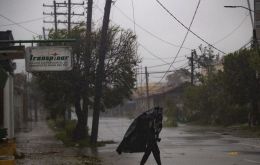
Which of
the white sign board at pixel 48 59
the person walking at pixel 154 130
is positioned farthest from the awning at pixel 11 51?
the person walking at pixel 154 130

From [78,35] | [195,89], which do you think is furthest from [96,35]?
[195,89]

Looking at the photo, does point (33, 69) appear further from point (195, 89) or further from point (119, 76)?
point (195, 89)

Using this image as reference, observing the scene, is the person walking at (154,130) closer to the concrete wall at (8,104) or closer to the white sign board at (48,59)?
the white sign board at (48,59)

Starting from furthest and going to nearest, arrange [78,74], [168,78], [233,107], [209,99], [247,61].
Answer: [168,78] → [209,99] → [233,107] → [247,61] → [78,74]

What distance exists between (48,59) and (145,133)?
5.67m

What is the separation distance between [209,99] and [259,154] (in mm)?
35336

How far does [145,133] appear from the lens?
51.5 ft

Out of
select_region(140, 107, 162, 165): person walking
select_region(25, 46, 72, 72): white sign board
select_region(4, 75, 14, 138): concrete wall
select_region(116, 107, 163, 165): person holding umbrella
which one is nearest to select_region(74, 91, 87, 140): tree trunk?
select_region(4, 75, 14, 138): concrete wall

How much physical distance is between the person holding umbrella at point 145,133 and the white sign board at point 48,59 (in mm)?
4902

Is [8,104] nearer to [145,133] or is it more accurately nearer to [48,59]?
[48,59]

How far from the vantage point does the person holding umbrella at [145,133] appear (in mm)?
15544

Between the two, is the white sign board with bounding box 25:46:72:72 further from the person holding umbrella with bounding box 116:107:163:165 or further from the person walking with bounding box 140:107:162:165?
the person walking with bounding box 140:107:162:165

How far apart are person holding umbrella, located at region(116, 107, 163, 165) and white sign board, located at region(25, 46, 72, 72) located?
193 inches

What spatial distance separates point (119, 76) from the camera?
102 feet
